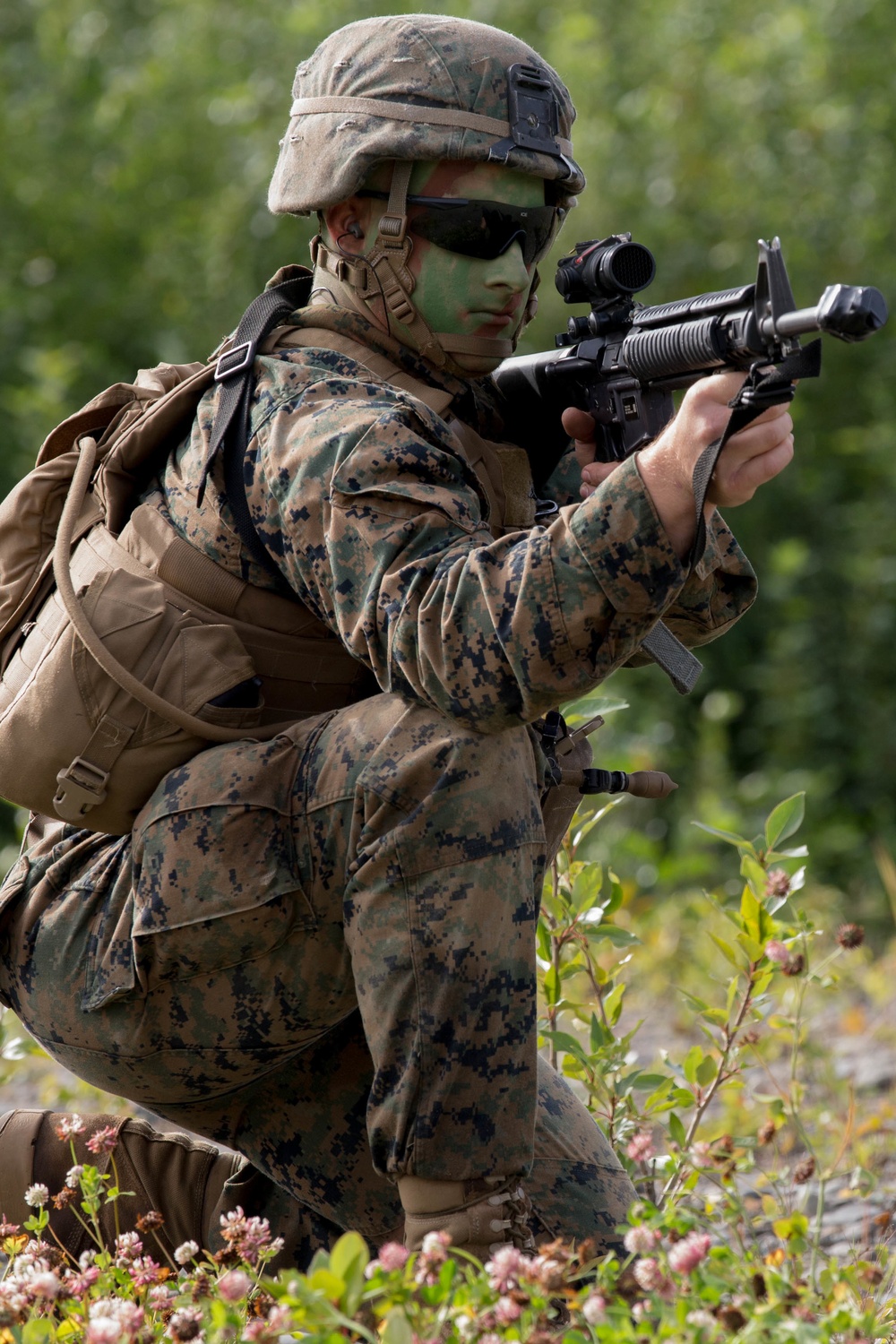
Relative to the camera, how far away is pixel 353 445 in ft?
7.33

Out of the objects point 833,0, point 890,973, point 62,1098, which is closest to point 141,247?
point 833,0

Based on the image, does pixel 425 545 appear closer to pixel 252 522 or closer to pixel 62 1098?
pixel 252 522

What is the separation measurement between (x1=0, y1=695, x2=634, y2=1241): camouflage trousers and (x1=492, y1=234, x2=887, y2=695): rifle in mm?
520

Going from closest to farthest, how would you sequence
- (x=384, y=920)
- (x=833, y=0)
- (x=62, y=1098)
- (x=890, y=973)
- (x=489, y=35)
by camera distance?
(x=384, y=920) < (x=489, y=35) < (x=62, y=1098) < (x=890, y=973) < (x=833, y=0)

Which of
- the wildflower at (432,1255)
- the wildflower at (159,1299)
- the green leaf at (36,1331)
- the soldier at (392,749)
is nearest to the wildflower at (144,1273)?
the wildflower at (159,1299)

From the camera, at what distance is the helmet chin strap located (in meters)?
2.56

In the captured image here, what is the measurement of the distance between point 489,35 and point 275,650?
1.05m

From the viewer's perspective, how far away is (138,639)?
2455mm

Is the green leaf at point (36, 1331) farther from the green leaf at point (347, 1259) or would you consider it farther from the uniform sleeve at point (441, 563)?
the uniform sleeve at point (441, 563)

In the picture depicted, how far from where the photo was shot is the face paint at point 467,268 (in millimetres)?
2562

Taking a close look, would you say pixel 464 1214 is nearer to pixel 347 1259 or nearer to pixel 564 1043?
pixel 564 1043

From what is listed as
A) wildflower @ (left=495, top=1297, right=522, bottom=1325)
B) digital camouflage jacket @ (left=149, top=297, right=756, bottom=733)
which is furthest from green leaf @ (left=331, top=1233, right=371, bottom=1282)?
digital camouflage jacket @ (left=149, top=297, right=756, bottom=733)

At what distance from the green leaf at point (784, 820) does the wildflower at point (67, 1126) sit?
3.90 ft

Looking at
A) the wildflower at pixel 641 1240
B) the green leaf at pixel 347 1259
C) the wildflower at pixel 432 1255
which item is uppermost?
the green leaf at pixel 347 1259
